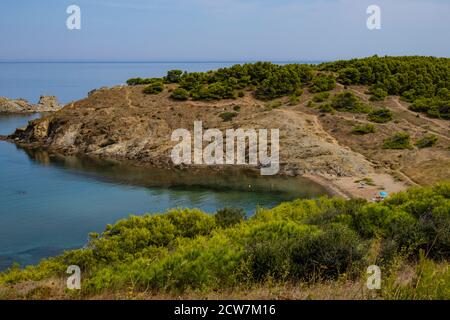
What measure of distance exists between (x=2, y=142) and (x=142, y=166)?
100ft

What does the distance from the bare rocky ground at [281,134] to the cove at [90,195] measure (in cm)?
397

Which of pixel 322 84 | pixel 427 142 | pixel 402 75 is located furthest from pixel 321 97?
pixel 427 142

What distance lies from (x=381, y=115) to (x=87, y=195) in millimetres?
38783

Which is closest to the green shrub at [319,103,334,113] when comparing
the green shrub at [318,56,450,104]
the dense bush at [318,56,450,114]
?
the dense bush at [318,56,450,114]

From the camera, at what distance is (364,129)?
60.2 m

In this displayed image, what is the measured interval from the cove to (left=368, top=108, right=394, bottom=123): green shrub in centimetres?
1791

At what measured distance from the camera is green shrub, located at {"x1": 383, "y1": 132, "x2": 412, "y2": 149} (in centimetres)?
5556

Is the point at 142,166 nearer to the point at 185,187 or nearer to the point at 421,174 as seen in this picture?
the point at 185,187

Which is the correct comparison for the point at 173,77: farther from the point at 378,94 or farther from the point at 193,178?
the point at 193,178

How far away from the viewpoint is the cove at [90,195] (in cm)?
3472

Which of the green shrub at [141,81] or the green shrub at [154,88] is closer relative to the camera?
the green shrub at [154,88]

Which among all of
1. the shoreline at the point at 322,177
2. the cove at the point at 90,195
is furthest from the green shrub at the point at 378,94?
the cove at the point at 90,195

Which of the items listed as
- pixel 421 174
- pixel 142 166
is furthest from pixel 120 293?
pixel 142 166

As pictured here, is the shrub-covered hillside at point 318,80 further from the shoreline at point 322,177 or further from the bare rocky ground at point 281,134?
the shoreline at point 322,177
